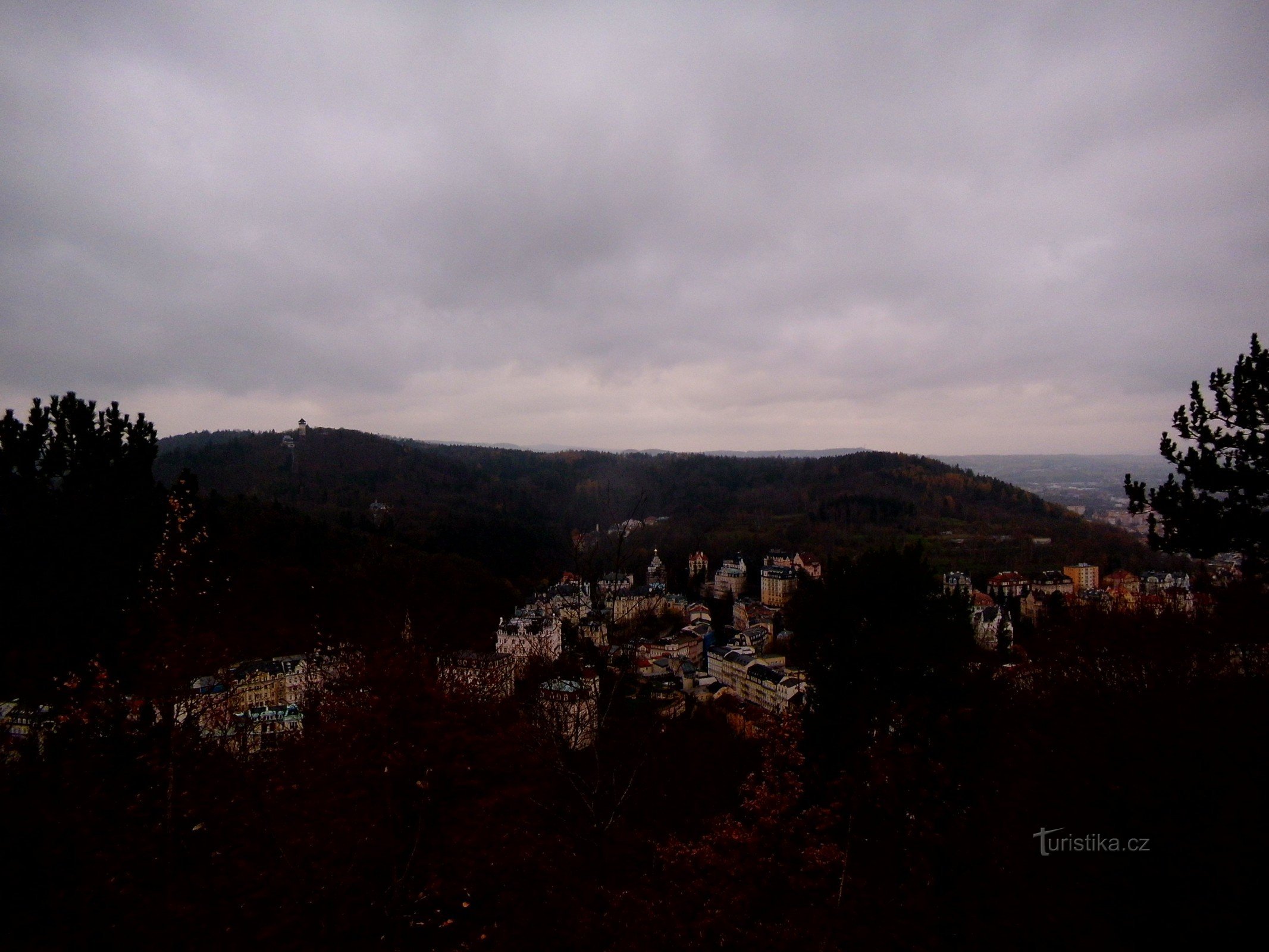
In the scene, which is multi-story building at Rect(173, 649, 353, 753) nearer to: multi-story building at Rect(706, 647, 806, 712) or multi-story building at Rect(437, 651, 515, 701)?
multi-story building at Rect(437, 651, 515, 701)

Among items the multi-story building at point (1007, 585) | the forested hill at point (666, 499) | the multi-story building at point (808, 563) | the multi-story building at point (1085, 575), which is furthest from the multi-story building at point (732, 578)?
the multi-story building at point (1085, 575)

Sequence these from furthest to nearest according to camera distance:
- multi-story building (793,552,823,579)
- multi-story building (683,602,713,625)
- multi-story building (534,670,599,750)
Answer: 1. multi-story building (793,552,823,579)
2. multi-story building (683,602,713,625)
3. multi-story building (534,670,599,750)

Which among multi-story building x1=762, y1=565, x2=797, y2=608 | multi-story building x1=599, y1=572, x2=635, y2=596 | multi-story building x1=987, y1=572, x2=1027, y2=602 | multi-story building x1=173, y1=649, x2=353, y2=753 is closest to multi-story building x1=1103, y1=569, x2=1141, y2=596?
multi-story building x1=987, y1=572, x2=1027, y2=602

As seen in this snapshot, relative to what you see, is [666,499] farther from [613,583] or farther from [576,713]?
[613,583]

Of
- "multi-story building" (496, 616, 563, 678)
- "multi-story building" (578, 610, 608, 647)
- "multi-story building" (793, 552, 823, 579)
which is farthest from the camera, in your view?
"multi-story building" (793, 552, 823, 579)

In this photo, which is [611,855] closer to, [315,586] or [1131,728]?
[1131,728]

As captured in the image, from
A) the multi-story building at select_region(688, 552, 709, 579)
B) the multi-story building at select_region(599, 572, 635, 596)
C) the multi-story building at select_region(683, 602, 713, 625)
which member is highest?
the multi-story building at select_region(599, 572, 635, 596)

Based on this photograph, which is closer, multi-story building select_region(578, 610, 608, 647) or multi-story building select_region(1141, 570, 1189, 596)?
multi-story building select_region(578, 610, 608, 647)
